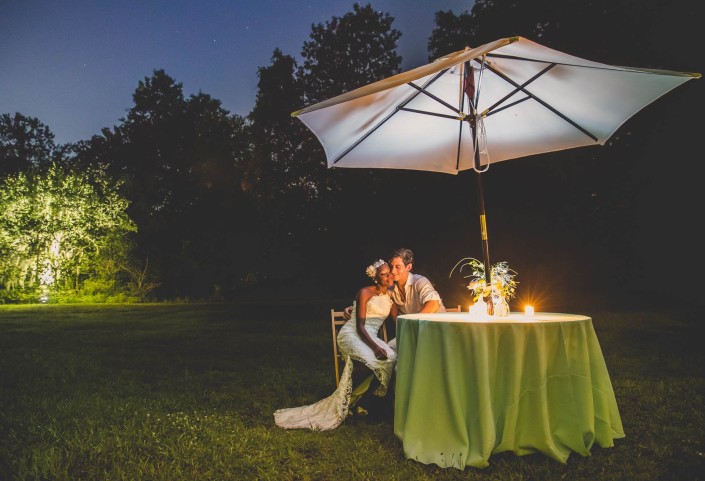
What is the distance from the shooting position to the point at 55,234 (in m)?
25.0

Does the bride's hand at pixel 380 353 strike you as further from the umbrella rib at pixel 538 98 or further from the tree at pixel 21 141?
the tree at pixel 21 141

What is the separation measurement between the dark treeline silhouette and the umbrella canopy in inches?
441

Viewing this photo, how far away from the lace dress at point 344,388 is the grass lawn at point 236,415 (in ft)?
0.52

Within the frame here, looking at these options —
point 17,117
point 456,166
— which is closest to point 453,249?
point 456,166

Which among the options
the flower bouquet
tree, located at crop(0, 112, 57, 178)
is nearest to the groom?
the flower bouquet

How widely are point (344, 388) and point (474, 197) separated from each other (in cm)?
1442

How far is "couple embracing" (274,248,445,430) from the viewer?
4961mm

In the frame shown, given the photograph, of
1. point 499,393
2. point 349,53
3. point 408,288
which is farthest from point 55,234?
point 499,393

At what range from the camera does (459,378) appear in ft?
12.3

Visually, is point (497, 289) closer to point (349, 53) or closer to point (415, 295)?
point (415, 295)

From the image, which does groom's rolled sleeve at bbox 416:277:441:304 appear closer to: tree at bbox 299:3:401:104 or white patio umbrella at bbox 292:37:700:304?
white patio umbrella at bbox 292:37:700:304

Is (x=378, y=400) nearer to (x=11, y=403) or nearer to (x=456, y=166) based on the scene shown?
(x=456, y=166)

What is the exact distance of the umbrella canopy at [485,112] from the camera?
4.62 meters

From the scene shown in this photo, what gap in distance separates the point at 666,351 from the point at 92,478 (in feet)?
28.2
